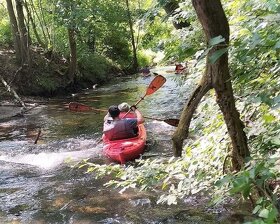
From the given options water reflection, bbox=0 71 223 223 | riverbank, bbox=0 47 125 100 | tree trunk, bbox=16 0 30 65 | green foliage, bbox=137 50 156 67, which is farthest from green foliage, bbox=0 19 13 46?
green foliage, bbox=137 50 156 67

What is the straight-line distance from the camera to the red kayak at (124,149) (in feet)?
22.5

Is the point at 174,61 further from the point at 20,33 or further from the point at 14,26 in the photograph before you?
the point at 14,26

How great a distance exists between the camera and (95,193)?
18.3ft

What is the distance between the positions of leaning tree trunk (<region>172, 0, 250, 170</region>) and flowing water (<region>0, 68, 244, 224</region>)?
5.64 feet

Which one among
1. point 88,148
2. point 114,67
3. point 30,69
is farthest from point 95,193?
point 114,67

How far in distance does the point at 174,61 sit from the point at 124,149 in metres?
2.53

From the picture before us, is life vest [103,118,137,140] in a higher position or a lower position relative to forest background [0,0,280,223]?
lower

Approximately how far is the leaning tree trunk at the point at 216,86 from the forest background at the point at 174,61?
0.21 ft

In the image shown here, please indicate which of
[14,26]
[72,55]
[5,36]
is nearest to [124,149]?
[14,26]

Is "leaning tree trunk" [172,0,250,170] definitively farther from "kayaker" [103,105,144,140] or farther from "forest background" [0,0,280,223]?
"kayaker" [103,105,144,140]

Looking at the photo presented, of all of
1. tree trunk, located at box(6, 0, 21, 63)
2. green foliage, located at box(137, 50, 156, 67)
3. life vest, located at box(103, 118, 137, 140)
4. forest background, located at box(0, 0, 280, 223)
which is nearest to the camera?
forest background, located at box(0, 0, 280, 223)

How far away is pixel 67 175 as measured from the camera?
21.5ft

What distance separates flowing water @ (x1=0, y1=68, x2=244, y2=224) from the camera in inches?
188

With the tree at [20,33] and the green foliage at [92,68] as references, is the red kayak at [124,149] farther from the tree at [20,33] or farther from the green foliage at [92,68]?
the green foliage at [92,68]
